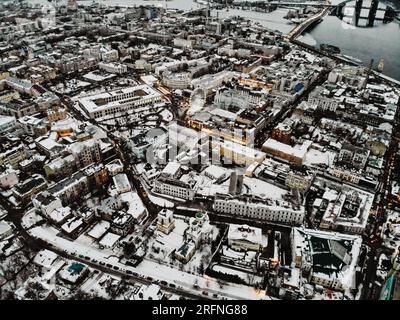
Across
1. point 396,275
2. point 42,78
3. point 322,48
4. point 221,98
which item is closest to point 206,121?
point 221,98

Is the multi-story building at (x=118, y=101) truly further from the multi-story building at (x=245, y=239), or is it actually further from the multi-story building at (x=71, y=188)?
the multi-story building at (x=245, y=239)

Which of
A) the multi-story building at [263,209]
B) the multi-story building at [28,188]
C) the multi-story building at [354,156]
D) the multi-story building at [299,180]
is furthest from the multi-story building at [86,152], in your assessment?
the multi-story building at [354,156]

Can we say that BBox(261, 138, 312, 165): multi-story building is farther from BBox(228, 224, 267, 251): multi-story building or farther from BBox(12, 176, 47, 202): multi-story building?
BBox(12, 176, 47, 202): multi-story building

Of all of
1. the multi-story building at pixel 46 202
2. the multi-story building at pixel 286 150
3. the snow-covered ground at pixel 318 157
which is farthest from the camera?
the snow-covered ground at pixel 318 157

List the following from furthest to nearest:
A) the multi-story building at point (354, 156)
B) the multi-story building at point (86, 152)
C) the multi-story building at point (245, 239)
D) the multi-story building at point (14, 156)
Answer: the multi-story building at point (354, 156) → the multi-story building at point (14, 156) → the multi-story building at point (86, 152) → the multi-story building at point (245, 239)

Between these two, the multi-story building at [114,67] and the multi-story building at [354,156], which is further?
the multi-story building at [114,67]

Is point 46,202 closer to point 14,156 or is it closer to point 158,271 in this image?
point 14,156

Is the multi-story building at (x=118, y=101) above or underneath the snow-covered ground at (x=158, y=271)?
above

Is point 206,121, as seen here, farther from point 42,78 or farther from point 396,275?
point 42,78

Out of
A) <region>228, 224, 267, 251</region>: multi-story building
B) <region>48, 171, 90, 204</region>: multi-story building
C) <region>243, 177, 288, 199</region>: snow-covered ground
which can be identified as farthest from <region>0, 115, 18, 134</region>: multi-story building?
<region>228, 224, 267, 251</region>: multi-story building

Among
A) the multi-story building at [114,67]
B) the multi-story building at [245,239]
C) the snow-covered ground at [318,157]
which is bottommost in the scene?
the snow-covered ground at [318,157]
